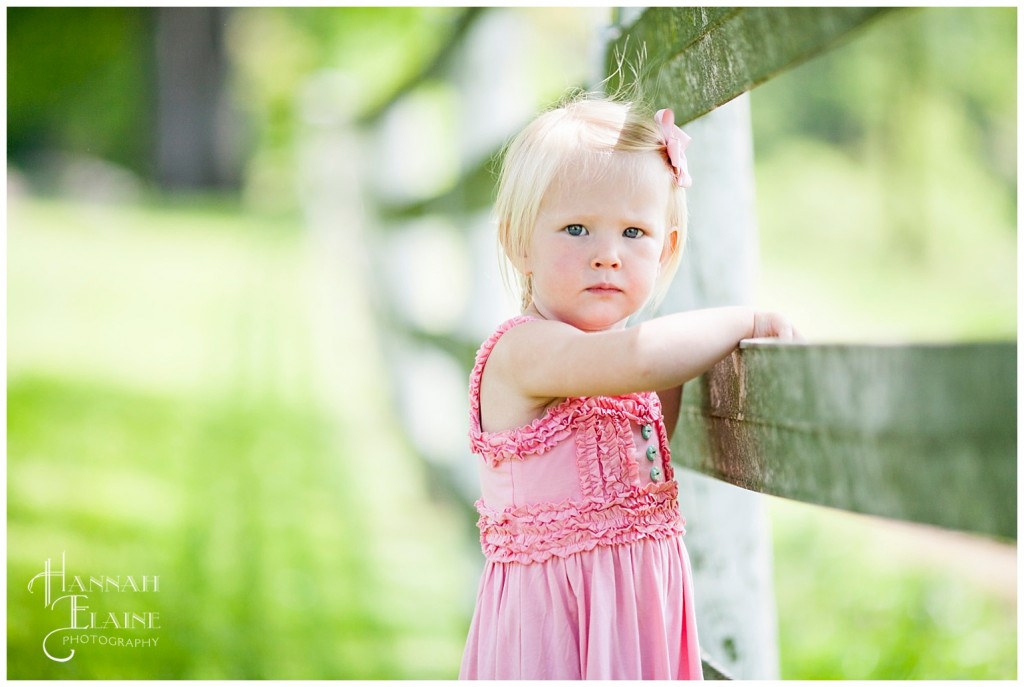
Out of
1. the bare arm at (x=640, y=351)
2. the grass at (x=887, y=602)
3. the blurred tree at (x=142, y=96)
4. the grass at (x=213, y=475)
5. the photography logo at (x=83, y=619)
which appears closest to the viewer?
the bare arm at (x=640, y=351)

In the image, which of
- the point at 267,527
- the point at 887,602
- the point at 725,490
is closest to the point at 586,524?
the point at 725,490

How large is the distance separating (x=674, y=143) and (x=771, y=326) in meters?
0.20

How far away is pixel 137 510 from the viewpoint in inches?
113

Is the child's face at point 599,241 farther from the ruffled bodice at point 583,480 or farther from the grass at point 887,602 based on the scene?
the grass at point 887,602

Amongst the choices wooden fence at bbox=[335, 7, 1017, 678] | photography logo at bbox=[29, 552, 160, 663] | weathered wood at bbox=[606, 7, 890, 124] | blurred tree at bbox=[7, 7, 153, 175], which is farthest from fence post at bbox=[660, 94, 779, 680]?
blurred tree at bbox=[7, 7, 153, 175]

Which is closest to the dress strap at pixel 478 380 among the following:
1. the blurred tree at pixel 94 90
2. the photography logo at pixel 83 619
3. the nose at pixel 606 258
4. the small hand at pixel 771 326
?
the nose at pixel 606 258

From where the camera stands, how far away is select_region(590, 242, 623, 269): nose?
982 millimetres

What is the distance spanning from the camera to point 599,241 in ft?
3.25

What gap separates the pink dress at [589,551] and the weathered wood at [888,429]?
0.42 feet

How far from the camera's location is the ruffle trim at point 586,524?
0.98m

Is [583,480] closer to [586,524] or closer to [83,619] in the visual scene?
[586,524]

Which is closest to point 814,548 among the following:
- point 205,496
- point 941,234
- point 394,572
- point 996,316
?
point 394,572

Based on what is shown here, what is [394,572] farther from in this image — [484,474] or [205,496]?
[484,474]

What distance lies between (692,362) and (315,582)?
183 cm
